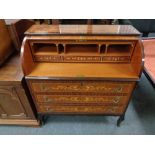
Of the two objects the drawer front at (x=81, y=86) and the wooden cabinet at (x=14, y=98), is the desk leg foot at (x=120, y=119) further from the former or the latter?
the wooden cabinet at (x=14, y=98)

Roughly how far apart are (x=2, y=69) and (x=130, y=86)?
1.13 meters

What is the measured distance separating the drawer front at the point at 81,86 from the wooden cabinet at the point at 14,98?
131 millimetres

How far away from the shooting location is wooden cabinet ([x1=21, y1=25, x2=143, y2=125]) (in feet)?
3.69

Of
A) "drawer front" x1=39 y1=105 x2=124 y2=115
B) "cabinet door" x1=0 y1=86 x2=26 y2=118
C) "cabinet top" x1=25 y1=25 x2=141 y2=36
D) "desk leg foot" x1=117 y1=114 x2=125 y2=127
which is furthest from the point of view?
"desk leg foot" x1=117 y1=114 x2=125 y2=127

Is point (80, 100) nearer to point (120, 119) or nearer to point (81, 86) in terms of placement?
point (81, 86)

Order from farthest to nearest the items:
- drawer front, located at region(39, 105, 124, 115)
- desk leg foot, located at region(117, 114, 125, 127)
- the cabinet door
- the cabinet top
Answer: desk leg foot, located at region(117, 114, 125, 127) < drawer front, located at region(39, 105, 124, 115) < the cabinet door < the cabinet top

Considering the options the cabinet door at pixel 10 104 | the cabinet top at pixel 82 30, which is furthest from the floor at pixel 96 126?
the cabinet top at pixel 82 30

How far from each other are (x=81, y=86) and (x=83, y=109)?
1.11ft

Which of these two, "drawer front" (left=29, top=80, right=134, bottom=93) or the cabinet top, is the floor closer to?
"drawer front" (left=29, top=80, right=134, bottom=93)

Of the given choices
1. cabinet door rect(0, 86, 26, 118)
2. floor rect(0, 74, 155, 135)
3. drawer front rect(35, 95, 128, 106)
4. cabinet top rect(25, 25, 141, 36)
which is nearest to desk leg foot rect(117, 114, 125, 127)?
floor rect(0, 74, 155, 135)

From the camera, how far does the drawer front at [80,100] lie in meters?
1.30

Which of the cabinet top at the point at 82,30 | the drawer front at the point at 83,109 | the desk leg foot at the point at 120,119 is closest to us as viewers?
the cabinet top at the point at 82,30

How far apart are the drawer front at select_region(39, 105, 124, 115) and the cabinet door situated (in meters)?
0.22

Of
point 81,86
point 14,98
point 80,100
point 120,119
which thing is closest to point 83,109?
point 80,100
